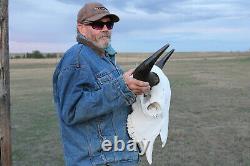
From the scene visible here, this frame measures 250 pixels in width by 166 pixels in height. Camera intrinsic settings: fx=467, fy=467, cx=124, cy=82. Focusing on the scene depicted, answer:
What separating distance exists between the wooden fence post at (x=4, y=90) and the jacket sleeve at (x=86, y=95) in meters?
1.20

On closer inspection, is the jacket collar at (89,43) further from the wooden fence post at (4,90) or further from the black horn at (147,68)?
the wooden fence post at (4,90)

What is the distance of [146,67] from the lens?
2.44 meters

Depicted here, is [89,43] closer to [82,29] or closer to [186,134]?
[82,29]

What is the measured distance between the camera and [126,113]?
2.86 meters

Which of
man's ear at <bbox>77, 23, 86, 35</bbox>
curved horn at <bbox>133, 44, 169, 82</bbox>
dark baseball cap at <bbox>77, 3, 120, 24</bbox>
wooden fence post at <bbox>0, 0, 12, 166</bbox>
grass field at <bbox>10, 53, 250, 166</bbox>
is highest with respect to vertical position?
dark baseball cap at <bbox>77, 3, 120, 24</bbox>

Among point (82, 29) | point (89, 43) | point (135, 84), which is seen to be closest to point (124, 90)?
point (135, 84)

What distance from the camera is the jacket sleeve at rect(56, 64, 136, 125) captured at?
257 cm

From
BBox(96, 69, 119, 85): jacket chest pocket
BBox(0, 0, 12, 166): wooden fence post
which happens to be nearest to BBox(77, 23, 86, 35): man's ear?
BBox(96, 69, 119, 85): jacket chest pocket

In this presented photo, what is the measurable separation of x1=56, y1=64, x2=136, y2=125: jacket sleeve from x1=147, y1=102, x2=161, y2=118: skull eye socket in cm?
15

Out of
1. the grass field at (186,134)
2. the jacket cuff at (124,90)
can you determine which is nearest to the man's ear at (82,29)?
the jacket cuff at (124,90)

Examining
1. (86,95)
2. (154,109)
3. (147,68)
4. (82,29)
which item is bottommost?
(154,109)

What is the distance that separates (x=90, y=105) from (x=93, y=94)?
6 centimetres

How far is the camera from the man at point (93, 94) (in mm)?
2576

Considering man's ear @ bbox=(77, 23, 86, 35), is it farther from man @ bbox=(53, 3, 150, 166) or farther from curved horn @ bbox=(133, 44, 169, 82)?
curved horn @ bbox=(133, 44, 169, 82)
